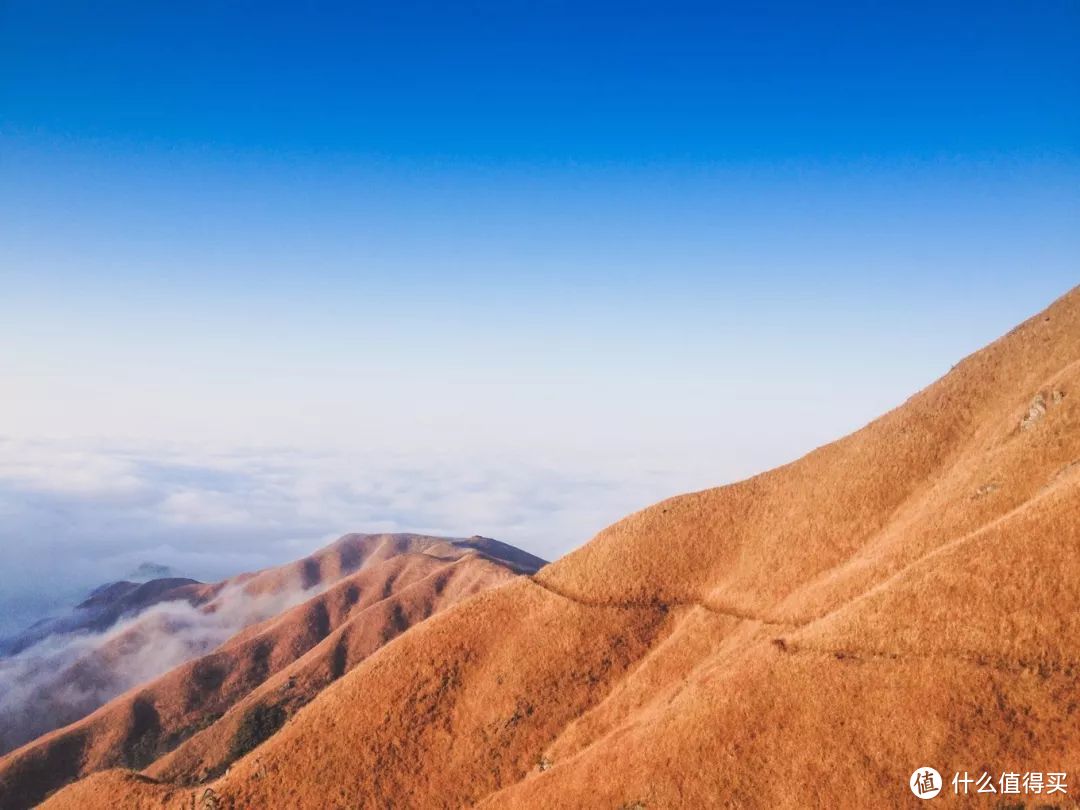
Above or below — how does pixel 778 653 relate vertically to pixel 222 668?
above

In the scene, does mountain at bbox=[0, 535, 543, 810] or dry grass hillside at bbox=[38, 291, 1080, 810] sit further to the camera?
mountain at bbox=[0, 535, 543, 810]

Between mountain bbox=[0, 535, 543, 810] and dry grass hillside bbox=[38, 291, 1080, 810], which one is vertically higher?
dry grass hillside bbox=[38, 291, 1080, 810]

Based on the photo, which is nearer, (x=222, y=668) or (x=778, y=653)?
(x=778, y=653)

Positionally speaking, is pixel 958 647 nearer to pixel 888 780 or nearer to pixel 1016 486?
pixel 888 780

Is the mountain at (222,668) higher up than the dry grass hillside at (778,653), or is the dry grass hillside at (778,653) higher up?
the dry grass hillside at (778,653)

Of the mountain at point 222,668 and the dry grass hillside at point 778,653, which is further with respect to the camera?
the mountain at point 222,668
